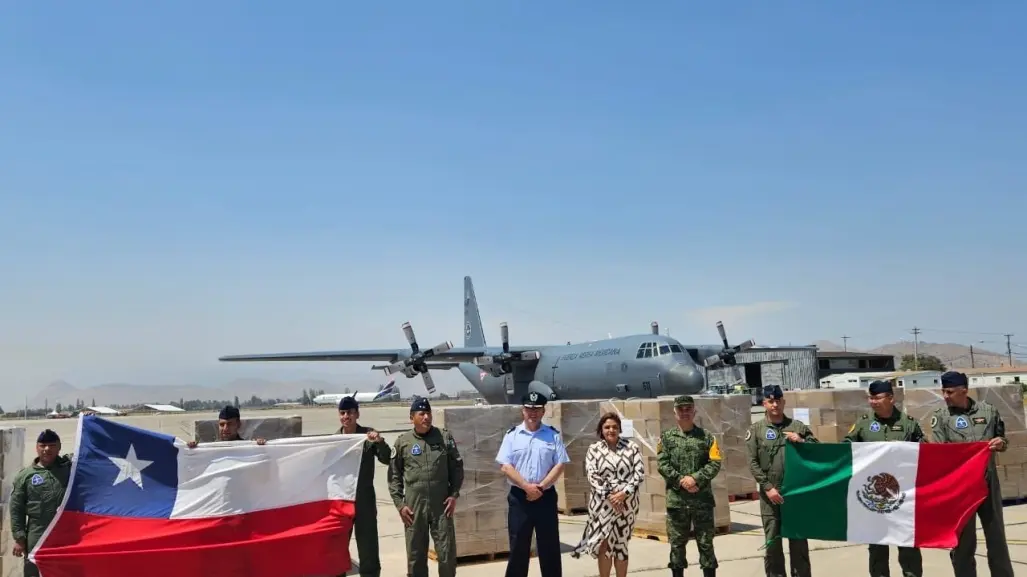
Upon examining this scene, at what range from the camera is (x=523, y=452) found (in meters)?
5.75

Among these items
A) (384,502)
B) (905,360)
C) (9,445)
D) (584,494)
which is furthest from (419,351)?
(905,360)

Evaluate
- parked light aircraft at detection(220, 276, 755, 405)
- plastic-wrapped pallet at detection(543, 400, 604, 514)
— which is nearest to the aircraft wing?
parked light aircraft at detection(220, 276, 755, 405)

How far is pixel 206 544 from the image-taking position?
5.69 meters

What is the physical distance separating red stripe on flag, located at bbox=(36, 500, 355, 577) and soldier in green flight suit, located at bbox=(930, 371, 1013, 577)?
16.1ft

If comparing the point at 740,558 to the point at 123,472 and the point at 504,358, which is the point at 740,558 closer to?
the point at 123,472

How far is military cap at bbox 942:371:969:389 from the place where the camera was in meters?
5.80

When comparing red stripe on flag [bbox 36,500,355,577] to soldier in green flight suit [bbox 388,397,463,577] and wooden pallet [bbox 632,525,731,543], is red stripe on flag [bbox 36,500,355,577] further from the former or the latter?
wooden pallet [bbox 632,525,731,543]

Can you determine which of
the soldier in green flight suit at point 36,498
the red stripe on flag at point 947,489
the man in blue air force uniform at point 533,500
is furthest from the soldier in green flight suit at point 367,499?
the red stripe on flag at point 947,489

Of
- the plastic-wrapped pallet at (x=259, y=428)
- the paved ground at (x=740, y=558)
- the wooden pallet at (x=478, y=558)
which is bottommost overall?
the paved ground at (x=740, y=558)

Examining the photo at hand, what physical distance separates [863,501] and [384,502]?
312 inches

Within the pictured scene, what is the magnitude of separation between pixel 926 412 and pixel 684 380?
973 centimetres

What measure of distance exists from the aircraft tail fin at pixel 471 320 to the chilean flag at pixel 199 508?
30190 millimetres

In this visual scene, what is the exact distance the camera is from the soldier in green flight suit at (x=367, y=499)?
5.92 meters

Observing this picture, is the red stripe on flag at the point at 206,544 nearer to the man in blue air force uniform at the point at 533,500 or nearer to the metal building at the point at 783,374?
the man in blue air force uniform at the point at 533,500
